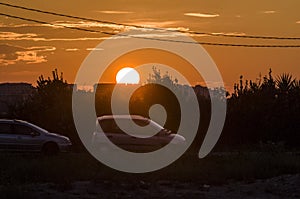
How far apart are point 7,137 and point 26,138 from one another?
757 mm

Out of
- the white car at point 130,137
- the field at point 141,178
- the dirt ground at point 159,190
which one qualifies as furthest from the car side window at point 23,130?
the dirt ground at point 159,190

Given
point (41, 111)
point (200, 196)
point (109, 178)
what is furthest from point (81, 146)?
point (200, 196)

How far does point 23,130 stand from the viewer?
31.5m

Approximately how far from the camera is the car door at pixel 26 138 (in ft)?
102

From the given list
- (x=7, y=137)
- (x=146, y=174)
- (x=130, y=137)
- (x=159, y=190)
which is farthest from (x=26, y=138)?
(x=159, y=190)

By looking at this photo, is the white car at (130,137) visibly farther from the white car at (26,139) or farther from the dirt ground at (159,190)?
the dirt ground at (159,190)

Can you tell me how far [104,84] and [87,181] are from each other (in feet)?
138

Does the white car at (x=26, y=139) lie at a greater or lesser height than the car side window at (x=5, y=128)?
lesser

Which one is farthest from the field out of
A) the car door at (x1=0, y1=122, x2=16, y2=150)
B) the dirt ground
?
the car door at (x1=0, y1=122, x2=16, y2=150)

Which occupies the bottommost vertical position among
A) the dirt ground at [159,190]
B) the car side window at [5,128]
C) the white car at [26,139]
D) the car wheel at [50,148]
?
the dirt ground at [159,190]

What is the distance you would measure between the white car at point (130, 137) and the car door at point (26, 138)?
294 cm

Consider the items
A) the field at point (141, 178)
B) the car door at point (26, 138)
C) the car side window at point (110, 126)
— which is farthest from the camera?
the car door at point (26, 138)

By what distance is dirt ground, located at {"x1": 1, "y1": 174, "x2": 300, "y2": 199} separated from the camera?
57.7ft

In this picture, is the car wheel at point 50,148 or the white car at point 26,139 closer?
the white car at point 26,139
